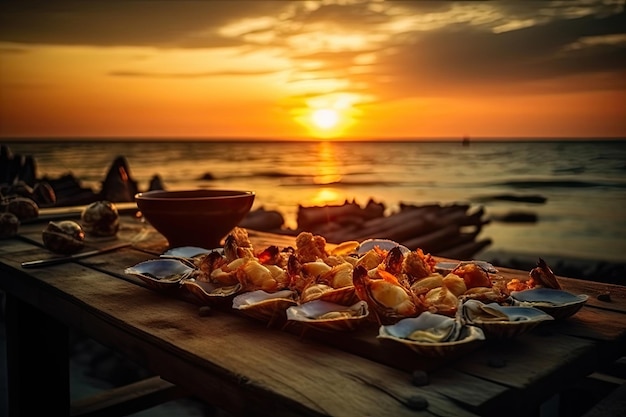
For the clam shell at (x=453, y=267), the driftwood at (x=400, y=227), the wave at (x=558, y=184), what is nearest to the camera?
the clam shell at (x=453, y=267)

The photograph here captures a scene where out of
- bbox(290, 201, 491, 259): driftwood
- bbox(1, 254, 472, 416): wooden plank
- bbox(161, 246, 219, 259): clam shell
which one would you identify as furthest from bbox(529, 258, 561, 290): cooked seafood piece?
bbox(290, 201, 491, 259): driftwood

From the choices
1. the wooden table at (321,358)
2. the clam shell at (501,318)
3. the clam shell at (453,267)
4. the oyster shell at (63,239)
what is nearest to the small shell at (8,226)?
the oyster shell at (63,239)

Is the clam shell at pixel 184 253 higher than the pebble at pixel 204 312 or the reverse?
higher

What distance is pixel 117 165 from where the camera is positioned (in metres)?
10.1

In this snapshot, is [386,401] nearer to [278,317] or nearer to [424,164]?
[278,317]

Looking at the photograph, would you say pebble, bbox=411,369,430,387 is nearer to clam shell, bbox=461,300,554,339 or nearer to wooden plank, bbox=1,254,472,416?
wooden plank, bbox=1,254,472,416

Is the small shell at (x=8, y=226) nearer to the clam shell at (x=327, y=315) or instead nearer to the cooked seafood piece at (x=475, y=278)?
the clam shell at (x=327, y=315)

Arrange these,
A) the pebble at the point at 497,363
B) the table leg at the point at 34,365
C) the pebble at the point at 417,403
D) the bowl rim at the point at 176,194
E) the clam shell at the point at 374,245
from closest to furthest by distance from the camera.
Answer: the pebble at the point at 417,403
the pebble at the point at 497,363
the clam shell at the point at 374,245
the bowl rim at the point at 176,194
the table leg at the point at 34,365

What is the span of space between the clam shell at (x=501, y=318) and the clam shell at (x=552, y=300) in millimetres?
94

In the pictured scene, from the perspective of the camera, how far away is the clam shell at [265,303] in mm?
1601

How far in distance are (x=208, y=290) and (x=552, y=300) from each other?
1067mm

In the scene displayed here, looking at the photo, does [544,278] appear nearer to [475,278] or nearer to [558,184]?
[475,278]

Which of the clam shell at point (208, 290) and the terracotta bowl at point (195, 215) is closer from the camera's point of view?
the clam shell at point (208, 290)

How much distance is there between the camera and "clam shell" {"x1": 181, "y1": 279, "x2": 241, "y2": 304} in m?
1.82
